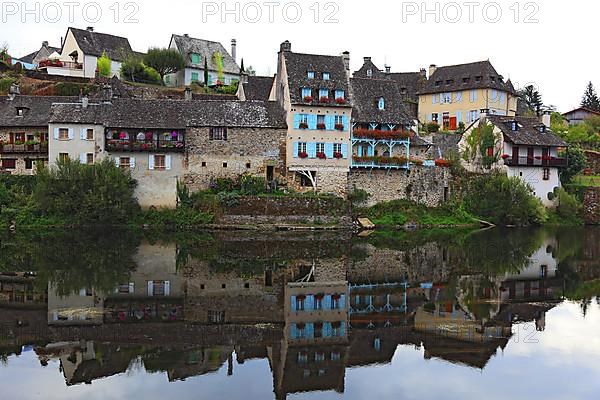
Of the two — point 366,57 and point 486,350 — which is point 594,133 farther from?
point 486,350

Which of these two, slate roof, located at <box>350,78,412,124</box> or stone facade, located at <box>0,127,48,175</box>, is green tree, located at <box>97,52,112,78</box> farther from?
slate roof, located at <box>350,78,412,124</box>

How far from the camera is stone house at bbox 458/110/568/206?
183 ft

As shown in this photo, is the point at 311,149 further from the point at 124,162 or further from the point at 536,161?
the point at 536,161

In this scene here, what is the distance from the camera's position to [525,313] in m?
21.1

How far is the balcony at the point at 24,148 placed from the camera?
4781 centimetres

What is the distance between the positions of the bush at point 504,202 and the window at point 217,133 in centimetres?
2078

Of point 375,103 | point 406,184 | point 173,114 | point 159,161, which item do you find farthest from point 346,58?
point 159,161

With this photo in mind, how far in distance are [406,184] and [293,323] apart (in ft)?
114

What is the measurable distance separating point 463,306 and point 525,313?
1.95 m

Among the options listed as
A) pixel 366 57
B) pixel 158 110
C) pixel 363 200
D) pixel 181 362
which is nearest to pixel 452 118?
pixel 366 57

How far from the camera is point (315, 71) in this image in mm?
49125

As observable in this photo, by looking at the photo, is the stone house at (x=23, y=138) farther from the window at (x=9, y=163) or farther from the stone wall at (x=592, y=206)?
the stone wall at (x=592, y=206)

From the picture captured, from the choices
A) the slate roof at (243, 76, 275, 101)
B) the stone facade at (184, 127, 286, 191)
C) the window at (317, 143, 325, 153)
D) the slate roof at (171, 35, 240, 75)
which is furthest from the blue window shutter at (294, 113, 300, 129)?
the slate roof at (171, 35, 240, 75)

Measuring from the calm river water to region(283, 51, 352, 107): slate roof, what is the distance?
17.3 m
